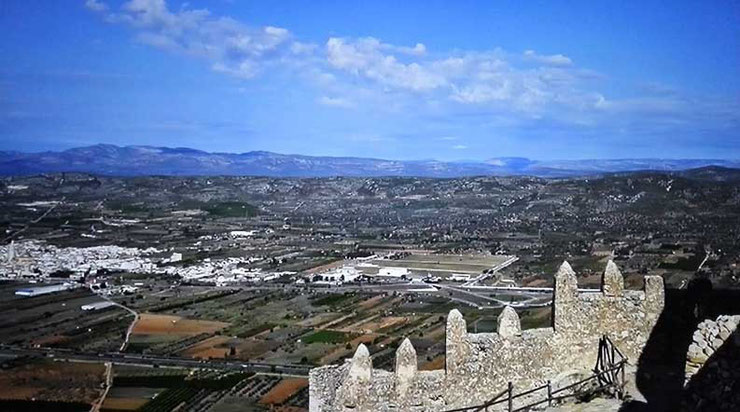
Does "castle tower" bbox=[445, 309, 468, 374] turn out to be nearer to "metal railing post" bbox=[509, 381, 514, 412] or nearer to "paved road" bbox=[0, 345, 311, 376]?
"metal railing post" bbox=[509, 381, 514, 412]

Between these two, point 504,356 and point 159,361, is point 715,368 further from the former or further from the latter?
point 159,361

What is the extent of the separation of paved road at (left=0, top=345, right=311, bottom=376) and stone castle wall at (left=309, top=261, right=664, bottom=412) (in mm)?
49823

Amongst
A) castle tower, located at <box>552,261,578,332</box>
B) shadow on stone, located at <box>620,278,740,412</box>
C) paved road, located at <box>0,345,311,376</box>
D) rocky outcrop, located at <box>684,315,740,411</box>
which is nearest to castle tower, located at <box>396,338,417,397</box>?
castle tower, located at <box>552,261,578,332</box>

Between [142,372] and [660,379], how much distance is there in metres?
56.2

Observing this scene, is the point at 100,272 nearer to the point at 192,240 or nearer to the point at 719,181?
the point at 192,240

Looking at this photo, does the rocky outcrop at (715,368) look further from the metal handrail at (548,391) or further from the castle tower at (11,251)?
the castle tower at (11,251)

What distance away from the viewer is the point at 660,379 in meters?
12.4

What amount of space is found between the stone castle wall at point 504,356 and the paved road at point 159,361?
4982cm

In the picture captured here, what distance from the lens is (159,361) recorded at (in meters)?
66.1

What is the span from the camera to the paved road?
63.2 meters

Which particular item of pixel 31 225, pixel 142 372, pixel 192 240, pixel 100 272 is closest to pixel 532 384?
pixel 142 372

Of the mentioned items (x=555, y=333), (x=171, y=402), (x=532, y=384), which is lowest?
(x=171, y=402)

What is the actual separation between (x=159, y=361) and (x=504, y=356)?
58705mm

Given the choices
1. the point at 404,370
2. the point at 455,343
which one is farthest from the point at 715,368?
the point at 404,370
